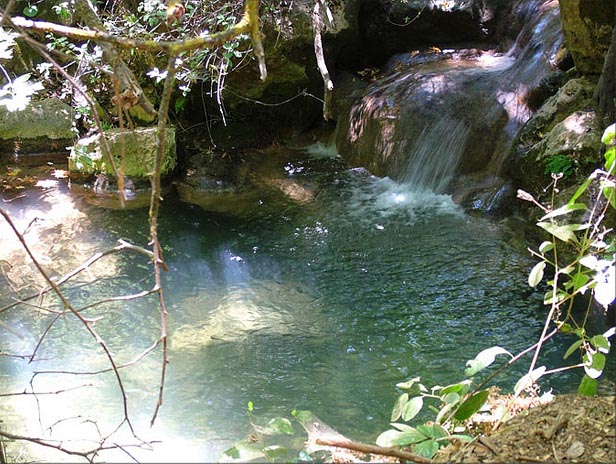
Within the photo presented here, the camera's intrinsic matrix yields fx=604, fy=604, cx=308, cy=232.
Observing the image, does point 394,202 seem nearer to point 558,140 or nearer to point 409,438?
point 558,140

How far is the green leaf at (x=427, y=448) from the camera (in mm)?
2158

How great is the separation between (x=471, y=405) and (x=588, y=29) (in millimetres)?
4066

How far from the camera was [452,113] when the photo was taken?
6.78 m

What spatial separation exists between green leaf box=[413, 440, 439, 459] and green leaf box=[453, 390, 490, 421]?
30cm

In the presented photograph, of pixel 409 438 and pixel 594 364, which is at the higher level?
pixel 594 364

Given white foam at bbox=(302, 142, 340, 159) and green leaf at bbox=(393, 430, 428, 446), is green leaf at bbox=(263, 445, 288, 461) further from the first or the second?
white foam at bbox=(302, 142, 340, 159)

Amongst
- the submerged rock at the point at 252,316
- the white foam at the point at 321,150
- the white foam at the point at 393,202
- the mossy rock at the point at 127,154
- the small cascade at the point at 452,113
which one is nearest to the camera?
the submerged rock at the point at 252,316

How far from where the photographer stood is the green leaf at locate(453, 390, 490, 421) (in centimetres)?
243

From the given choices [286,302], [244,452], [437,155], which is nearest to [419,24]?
[437,155]

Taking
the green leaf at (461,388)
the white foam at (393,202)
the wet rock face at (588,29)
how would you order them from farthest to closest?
1. the white foam at (393,202)
2. the wet rock face at (588,29)
3. the green leaf at (461,388)

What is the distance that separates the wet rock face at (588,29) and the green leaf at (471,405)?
12.9 feet

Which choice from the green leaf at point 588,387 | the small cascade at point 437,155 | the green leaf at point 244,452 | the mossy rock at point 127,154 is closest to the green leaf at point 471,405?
the green leaf at point 588,387

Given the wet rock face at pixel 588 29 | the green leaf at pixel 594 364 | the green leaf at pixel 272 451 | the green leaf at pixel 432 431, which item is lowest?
the green leaf at pixel 272 451

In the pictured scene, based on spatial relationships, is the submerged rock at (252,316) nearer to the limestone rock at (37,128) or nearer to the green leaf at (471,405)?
the green leaf at (471,405)
